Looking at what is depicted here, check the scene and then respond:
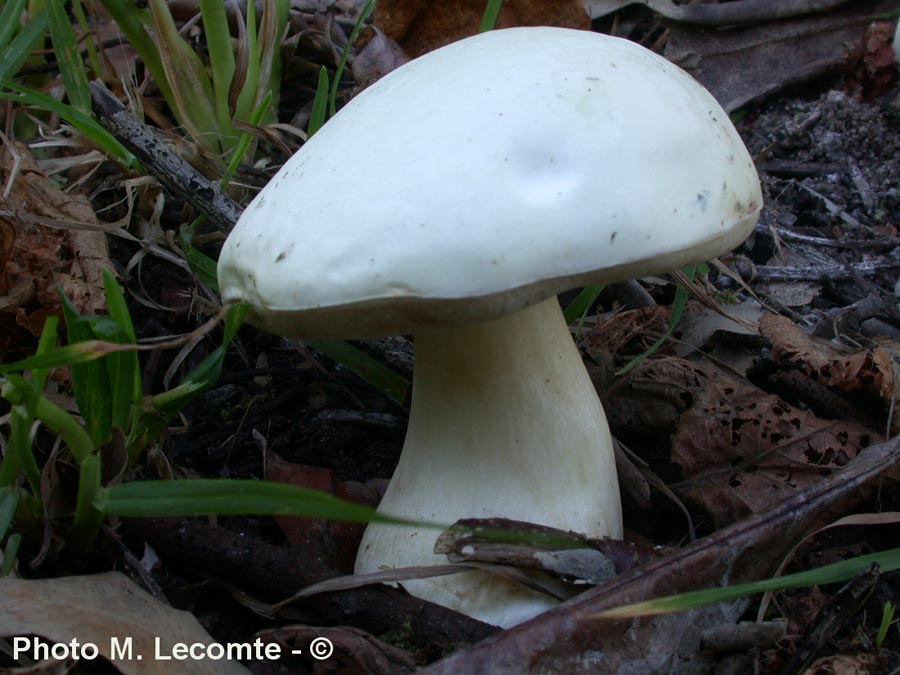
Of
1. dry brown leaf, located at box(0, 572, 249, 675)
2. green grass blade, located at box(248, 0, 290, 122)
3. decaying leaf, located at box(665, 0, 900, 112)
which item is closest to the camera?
dry brown leaf, located at box(0, 572, 249, 675)

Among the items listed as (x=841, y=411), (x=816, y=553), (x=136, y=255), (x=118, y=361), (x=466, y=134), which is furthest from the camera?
(x=136, y=255)

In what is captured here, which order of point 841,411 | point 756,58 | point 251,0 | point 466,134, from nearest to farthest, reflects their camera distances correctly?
point 466,134 < point 841,411 < point 251,0 < point 756,58

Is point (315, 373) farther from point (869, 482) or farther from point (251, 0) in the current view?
point (869, 482)

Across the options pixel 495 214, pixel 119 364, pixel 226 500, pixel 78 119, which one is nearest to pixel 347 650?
pixel 226 500

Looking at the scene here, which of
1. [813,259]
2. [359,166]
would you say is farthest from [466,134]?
[813,259]

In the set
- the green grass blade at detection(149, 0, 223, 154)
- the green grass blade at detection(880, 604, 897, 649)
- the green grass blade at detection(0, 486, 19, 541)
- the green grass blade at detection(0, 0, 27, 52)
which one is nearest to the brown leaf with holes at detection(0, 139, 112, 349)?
the green grass blade at detection(0, 0, 27, 52)

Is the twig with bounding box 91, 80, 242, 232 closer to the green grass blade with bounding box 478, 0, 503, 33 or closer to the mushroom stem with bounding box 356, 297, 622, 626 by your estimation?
the mushroom stem with bounding box 356, 297, 622, 626
